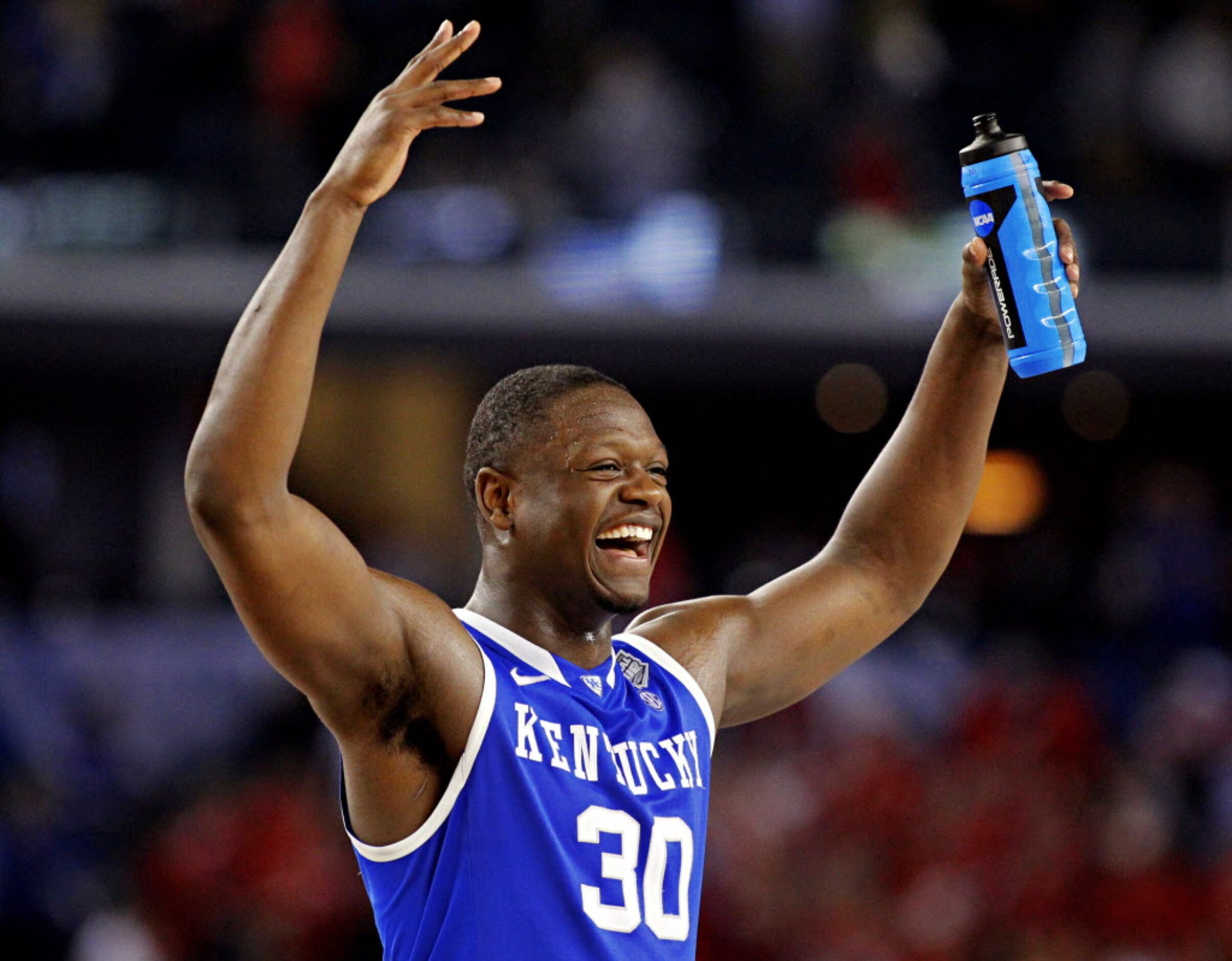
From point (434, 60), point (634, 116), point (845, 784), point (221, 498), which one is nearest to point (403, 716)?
point (221, 498)

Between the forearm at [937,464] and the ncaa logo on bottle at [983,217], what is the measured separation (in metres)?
0.39

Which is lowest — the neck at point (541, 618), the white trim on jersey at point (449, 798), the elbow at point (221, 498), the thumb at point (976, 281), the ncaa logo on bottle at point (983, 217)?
the white trim on jersey at point (449, 798)

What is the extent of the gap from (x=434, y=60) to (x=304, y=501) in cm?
77

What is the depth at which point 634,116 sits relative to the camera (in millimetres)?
12883

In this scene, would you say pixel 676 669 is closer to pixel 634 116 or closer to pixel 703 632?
pixel 703 632

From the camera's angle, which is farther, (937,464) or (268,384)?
(937,464)

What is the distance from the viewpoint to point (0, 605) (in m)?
11.9

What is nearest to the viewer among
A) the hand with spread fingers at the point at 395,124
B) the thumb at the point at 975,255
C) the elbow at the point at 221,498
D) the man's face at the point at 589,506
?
the elbow at the point at 221,498

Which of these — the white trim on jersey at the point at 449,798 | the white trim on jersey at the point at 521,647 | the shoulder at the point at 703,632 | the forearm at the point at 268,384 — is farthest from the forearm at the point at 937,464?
the forearm at the point at 268,384

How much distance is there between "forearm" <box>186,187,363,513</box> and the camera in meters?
2.73

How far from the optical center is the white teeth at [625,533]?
133 inches

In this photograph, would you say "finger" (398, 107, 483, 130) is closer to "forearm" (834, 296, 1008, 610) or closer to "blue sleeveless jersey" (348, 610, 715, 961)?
"blue sleeveless jersey" (348, 610, 715, 961)

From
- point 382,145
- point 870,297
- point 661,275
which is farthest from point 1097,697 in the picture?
point 382,145

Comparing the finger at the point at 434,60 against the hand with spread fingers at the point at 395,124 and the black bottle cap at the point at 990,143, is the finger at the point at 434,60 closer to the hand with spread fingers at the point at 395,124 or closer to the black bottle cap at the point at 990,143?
the hand with spread fingers at the point at 395,124
